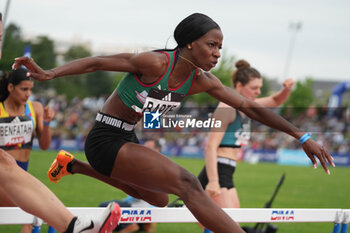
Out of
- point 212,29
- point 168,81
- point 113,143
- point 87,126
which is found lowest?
point 87,126

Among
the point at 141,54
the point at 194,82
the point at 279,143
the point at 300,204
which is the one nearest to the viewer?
the point at 141,54

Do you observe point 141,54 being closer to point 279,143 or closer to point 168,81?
point 168,81

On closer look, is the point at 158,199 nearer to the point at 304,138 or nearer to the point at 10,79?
the point at 304,138

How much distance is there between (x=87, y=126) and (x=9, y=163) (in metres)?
24.5

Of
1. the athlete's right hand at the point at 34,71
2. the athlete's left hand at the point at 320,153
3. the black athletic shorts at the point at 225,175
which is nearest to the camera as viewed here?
the athlete's right hand at the point at 34,71

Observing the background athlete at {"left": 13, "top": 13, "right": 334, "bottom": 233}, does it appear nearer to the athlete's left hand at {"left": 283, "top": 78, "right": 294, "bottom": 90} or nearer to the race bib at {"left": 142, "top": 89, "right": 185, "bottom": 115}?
the race bib at {"left": 142, "top": 89, "right": 185, "bottom": 115}

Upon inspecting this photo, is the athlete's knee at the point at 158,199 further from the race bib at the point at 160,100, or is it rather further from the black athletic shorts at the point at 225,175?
→ the black athletic shorts at the point at 225,175

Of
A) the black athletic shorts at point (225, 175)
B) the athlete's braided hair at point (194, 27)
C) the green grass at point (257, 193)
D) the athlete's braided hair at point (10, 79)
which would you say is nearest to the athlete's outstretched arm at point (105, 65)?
the athlete's braided hair at point (194, 27)

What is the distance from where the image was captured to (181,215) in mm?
4000

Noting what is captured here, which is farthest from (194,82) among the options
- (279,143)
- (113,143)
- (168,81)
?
(279,143)

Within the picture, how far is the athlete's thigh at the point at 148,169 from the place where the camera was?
322 centimetres

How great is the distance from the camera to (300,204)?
11156 mm

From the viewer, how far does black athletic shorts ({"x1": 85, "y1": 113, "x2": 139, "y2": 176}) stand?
3377mm

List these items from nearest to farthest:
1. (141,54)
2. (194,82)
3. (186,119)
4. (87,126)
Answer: (141,54) < (194,82) < (186,119) < (87,126)
